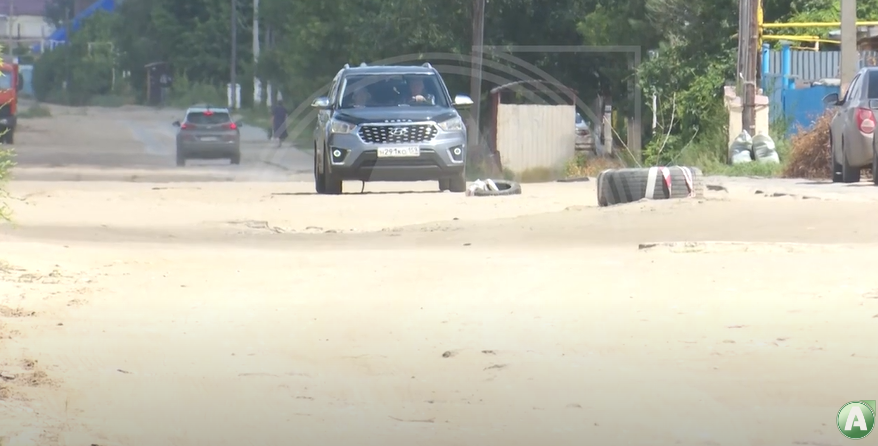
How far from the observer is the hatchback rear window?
127 feet

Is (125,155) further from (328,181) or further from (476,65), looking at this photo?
(328,181)

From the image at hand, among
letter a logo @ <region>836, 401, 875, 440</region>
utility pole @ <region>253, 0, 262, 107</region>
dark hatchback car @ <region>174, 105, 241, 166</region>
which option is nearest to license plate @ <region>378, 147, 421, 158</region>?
letter a logo @ <region>836, 401, 875, 440</region>

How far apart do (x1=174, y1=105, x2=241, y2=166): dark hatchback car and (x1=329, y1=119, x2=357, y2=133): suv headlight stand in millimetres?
17174

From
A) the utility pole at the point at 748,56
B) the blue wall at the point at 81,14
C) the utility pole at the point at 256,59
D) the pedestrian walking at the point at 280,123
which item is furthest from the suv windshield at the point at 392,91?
the blue wall at the point at 81,14

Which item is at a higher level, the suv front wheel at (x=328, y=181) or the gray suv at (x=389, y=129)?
the gray suv at (x=389, y=129)

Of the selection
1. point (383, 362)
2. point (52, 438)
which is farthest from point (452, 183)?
point (52, 438)

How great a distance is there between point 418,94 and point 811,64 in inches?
517

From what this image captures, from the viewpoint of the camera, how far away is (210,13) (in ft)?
299

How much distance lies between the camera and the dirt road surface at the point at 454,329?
643 cm

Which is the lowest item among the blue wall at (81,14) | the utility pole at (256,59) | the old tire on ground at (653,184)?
the old tire on ground at (653,184)

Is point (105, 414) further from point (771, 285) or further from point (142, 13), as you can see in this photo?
point (142, 13)

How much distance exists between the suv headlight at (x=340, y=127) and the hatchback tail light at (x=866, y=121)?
6597 millimetres

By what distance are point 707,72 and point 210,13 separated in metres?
62.6

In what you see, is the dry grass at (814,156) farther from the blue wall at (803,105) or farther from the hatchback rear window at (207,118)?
the hatchback rear window at (207,118)
